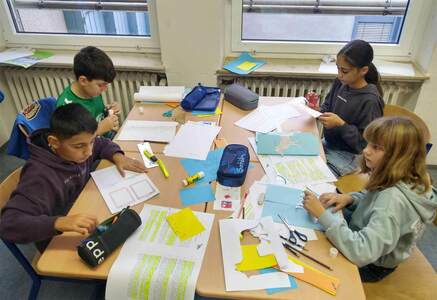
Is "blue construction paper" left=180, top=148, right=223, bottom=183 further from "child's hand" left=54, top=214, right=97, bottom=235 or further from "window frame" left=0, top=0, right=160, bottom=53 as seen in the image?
"window frame" left=0, top=0, right=160, bottom=53

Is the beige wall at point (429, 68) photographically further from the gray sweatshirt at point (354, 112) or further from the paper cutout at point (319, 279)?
the paper cutout at point (319, 279)

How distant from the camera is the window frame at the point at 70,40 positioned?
8.63 ft

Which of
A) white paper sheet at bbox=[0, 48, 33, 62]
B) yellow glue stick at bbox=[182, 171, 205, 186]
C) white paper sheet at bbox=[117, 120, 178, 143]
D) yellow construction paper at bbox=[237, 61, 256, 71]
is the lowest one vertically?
yellow glue stick at bbox=[182, 171, 205, 186]

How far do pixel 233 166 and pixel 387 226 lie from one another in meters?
0.59

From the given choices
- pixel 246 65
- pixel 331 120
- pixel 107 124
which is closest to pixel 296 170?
pixel 331 120

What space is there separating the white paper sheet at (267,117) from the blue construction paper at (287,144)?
3.5 inches

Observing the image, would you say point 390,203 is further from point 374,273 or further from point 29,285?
point 29,285

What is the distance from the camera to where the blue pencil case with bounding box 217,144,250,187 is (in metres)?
1.35

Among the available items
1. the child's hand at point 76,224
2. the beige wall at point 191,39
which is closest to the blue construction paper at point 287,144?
the child's hand at point 76,224

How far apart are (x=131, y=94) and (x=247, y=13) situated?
3.53 feet

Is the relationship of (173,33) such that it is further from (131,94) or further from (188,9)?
(131,94)

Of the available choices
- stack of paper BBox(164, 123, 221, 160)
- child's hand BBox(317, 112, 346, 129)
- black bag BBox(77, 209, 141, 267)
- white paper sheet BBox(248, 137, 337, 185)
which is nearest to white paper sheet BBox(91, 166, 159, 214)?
black bag BBox(77, 209, 141, 267)

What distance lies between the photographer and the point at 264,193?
1.33 m

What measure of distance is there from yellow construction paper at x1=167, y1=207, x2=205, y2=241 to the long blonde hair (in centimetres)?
66
